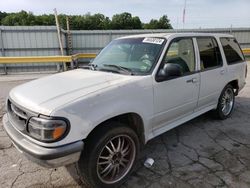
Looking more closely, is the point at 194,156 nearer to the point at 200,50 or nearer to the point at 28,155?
the point at 200,50

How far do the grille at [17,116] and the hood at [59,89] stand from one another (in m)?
0.09

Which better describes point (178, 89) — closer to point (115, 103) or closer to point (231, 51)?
point (115, 103)

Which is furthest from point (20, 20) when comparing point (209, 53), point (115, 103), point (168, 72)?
point (115, 103)

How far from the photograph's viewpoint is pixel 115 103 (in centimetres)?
276

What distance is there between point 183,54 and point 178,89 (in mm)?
704

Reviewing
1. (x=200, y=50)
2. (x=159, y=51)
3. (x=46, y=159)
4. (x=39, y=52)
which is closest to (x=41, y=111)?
(x=46, y=159)

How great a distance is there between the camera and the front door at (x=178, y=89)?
3.39m

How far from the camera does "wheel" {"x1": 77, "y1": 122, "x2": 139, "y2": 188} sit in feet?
8.59

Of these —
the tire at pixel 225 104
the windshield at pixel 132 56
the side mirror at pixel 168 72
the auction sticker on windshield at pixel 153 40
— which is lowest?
Result: the tire at pixel 225 104

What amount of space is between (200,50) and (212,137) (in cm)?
162

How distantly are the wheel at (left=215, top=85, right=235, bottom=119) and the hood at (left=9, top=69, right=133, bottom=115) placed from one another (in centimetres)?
273

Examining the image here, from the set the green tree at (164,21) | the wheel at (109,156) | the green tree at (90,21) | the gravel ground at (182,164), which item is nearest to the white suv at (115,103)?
the wheel at (109,156)

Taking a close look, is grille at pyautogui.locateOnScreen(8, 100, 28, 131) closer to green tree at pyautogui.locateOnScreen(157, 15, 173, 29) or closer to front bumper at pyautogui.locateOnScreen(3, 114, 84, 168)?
front bumper at pyautogui.locateOnScreen(3, 114, 84, 168)

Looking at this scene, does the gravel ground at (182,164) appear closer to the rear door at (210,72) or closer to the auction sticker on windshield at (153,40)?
the rear door at (210,72)
